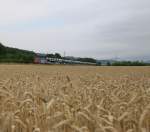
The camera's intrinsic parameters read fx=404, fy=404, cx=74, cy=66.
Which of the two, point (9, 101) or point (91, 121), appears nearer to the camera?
point (91, 121)

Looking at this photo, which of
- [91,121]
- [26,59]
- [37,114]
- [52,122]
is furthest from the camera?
[26,59]

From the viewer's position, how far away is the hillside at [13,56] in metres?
63.8

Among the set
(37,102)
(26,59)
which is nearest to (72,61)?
(26,59)

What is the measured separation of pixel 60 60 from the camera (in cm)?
7325

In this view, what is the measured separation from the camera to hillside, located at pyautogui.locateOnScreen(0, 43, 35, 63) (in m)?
63.8

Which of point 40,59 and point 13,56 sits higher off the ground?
point 13,56

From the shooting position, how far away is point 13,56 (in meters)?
71.0

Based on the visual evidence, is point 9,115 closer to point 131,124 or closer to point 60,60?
point 131,124

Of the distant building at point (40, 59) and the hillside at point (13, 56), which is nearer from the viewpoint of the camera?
the hillside at point (13, 56)

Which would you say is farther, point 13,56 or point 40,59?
point 13,56

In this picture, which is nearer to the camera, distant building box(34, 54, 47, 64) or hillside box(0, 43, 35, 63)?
hillside box(0, 43, 35, 63)

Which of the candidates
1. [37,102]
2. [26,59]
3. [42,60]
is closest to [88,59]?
[42,60]

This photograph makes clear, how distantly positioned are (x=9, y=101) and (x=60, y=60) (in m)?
68.1

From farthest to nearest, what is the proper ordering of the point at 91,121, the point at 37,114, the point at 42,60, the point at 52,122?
the point at 42,60 → the point at 37,114 → the point at 52,122 → the point at 91,121
